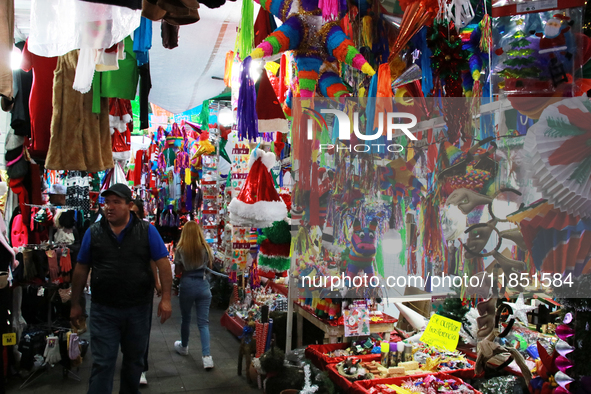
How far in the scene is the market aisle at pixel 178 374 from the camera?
3.54 metres

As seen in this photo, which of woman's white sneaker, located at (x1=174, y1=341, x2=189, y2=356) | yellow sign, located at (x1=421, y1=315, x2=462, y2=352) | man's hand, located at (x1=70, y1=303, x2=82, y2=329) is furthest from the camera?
woman's white sneaker, located at (x1=174, y1=341, x2=189, y2=356)

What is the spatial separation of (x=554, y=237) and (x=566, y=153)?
0.23 meters

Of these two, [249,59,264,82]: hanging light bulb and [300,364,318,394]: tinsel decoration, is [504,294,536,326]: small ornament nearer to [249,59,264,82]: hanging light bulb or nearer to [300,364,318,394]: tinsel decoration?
[300,364,318,394]: tinsel decoration

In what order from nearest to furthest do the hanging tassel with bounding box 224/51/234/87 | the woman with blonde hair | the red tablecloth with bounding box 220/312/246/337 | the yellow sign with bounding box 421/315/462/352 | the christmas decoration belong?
the christmas decoration < the yellow sign with bounding box 421/315/462/352 < the hanging tassel with bounding box 224/51/234/87 < the woman with blonde hair < the red tablecloth with bounding box 220/312/246/337

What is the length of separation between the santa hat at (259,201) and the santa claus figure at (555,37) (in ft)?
6.90

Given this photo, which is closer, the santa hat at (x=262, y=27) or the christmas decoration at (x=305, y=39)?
Result: the christmas decoration at (x=305, y=39)

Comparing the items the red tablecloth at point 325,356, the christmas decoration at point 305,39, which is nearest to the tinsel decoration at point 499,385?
the red tablecloth at point 325,356

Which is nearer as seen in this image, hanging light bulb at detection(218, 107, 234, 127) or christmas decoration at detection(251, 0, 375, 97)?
christmas decoration at detection(251, 0, 375, 97)

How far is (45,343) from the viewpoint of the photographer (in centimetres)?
384

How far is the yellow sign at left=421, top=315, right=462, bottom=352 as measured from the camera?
7.49 feet

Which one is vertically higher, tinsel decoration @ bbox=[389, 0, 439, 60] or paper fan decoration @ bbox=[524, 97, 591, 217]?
tinsel decoration @ bbox=[389, 0, 439, 60]

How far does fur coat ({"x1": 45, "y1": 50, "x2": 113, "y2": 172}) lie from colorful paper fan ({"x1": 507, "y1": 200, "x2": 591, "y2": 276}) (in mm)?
2337

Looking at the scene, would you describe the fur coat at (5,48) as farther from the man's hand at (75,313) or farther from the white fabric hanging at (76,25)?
the man's hand at (75,313)

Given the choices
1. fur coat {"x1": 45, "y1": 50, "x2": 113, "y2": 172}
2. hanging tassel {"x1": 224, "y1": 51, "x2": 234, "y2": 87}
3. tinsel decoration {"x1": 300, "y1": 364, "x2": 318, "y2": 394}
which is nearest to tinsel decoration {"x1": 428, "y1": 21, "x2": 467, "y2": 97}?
tinsel decoration {"x1": 300, "y1": 364, "x2": 318, "y2": 394}
